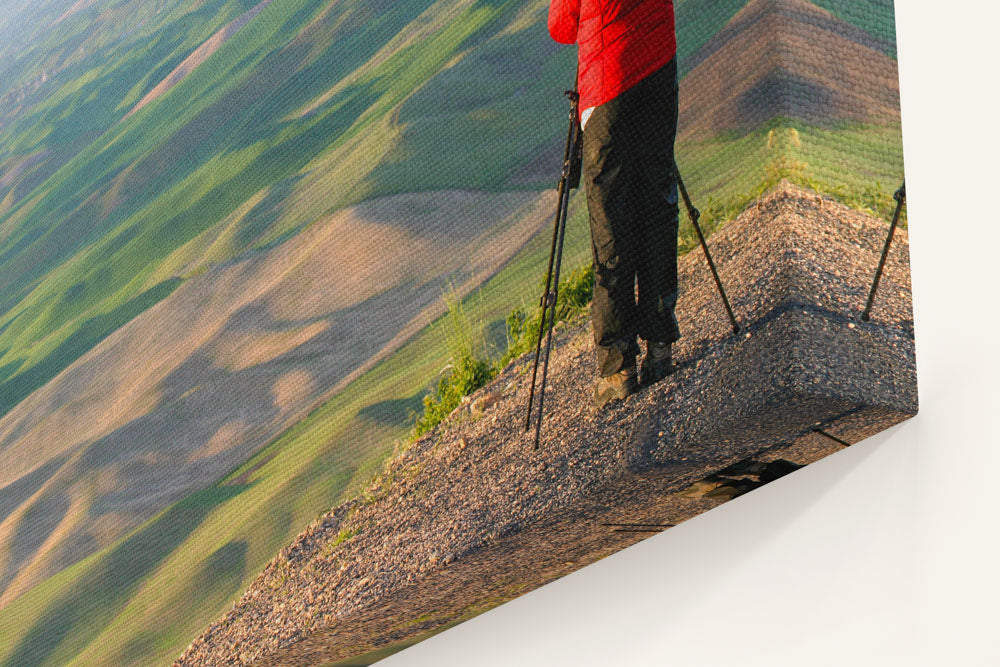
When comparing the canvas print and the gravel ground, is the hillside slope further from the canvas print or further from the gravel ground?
the gravel ground

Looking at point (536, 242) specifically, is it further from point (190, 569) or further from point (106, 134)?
point (106, 134)

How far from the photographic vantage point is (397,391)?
2.79 m

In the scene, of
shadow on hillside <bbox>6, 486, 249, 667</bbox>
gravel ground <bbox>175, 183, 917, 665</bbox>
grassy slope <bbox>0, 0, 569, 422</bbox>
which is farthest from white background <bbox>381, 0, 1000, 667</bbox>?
shadow on hillside <bbox>6, 486, 249, 667</bbox>

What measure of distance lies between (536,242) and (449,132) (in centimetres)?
47

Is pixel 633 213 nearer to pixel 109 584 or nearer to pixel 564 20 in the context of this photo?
pixel 564 20

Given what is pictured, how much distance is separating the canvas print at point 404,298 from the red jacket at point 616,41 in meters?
0.01

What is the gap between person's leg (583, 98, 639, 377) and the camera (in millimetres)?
2377

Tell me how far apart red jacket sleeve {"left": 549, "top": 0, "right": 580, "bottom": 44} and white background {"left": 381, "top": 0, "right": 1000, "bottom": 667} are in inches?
36.9

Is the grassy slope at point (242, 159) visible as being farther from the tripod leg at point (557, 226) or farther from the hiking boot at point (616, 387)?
the hiking boot at point (616, 387)

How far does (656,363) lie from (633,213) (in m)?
0.43

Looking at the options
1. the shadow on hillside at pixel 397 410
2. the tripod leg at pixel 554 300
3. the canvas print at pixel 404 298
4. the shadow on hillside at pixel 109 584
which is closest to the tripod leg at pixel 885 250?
the canvas print at pixel 404 298

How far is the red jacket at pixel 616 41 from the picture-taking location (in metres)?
2.27

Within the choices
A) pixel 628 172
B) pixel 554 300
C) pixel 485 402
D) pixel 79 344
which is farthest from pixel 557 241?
pixel 79 344

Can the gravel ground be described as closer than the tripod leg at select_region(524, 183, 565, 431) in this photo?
Yes
